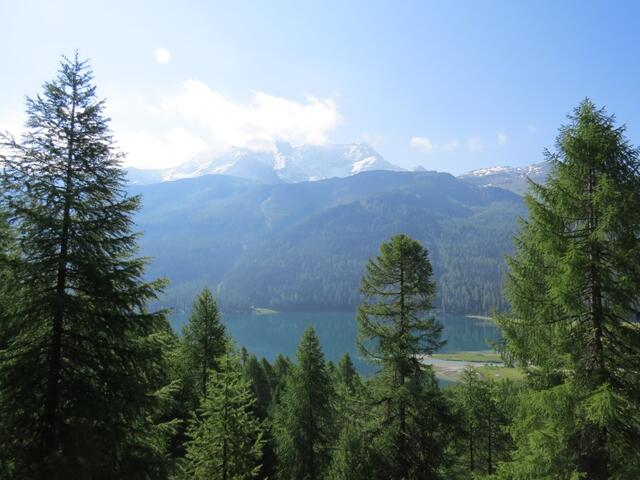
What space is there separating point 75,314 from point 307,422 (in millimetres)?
18571

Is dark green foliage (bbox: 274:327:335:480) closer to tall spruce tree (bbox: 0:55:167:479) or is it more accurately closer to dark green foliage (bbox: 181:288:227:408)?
dark green foliage (bbox: 181:288:227:408)

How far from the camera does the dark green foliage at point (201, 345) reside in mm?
26781

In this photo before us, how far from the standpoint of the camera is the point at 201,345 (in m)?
Result: 27.1

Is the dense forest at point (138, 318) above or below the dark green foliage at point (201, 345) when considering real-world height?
above

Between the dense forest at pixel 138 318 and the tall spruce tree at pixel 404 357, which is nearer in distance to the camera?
the dense forest at pixel 138 318

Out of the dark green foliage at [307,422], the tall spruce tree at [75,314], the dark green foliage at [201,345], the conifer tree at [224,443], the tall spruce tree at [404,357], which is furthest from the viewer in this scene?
the dark green foliage at [201,345]

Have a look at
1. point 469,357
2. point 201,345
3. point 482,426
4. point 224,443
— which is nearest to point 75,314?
point 224,443

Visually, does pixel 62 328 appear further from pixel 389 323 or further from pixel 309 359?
pixel 309 359

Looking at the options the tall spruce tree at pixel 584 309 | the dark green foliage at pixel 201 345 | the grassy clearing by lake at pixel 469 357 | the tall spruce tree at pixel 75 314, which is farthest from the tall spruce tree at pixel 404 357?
the grassy clearing by lake at pixel 469 357

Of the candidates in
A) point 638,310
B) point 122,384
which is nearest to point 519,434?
point 638,310

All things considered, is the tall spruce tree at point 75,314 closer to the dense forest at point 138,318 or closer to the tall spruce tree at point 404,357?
the dense forest at point 138,318

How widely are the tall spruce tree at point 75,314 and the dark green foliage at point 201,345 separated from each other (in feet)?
55.2

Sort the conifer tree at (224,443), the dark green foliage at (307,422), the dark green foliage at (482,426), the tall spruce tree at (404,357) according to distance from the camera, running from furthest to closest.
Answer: the dark green foliage at (482,426) → the dark green foliage at (307,422) → the tall spruce tree at (404,357) → the conifer tree at (224,443)

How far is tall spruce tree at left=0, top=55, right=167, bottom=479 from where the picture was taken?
8891mm
